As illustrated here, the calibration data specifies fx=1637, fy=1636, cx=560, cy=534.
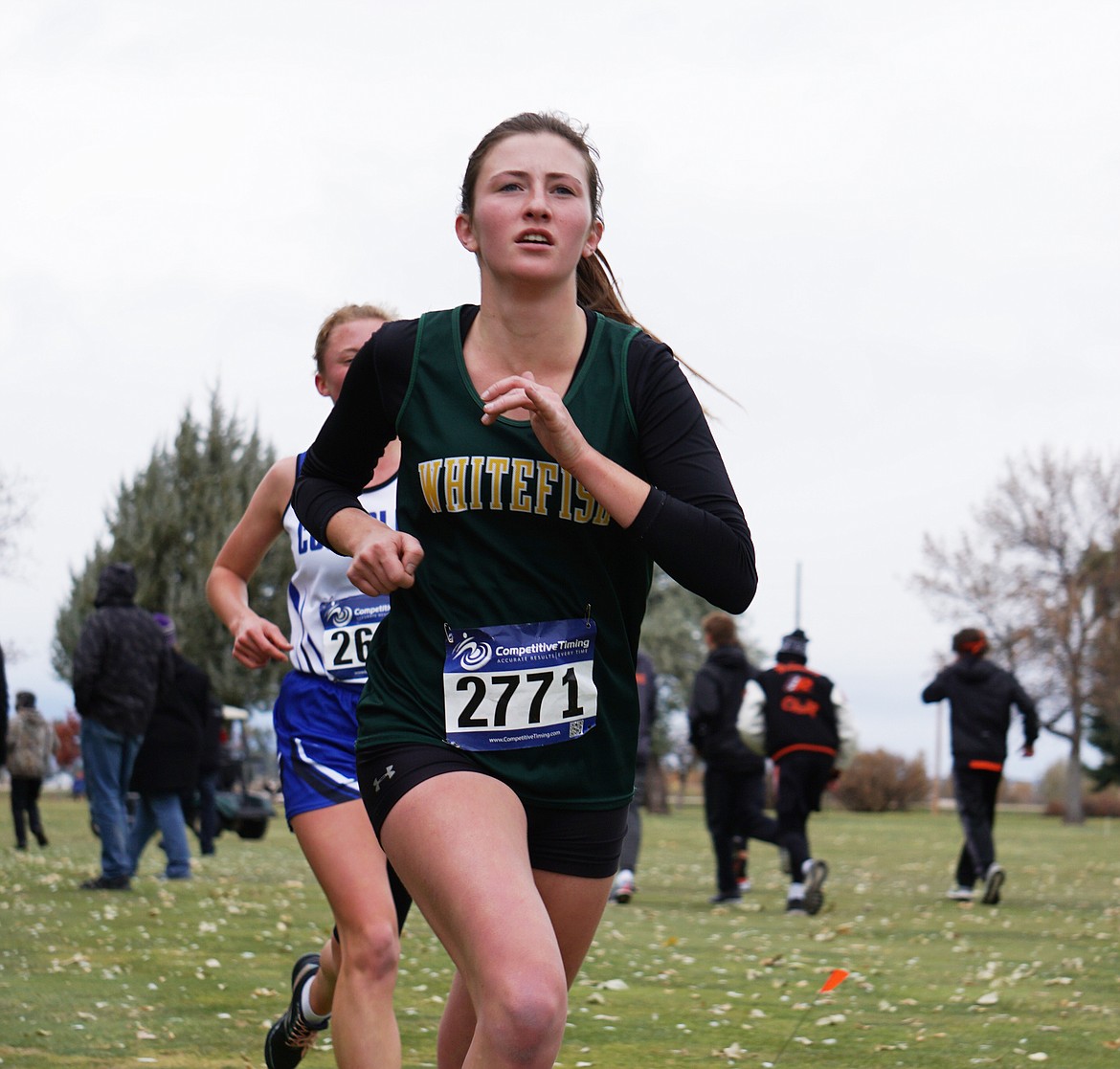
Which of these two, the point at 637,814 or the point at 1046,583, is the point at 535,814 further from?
A: the point at 1046,583

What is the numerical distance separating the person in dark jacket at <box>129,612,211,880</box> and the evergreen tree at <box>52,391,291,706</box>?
105 ft

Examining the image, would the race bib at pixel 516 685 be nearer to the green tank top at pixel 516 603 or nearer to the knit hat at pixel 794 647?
the green tank top at pixel 516 603

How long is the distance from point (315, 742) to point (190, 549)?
44.4m

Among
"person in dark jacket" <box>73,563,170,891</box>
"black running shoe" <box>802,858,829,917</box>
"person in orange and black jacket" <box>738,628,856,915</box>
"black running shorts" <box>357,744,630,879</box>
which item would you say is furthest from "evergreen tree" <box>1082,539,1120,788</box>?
"black running shorts" <box>357,744,630,879</box>

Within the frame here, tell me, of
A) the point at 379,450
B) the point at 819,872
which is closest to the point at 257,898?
the point at 819,872

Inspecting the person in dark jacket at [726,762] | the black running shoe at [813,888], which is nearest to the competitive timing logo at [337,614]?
the black running shoe at [813,888]

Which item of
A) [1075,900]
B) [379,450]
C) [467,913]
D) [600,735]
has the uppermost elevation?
[379,450]

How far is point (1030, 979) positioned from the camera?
799cm

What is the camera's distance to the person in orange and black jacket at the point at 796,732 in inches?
472

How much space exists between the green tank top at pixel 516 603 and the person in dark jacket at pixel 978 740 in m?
10.4

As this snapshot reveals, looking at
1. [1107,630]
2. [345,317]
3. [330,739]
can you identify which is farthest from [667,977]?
[1107,630]

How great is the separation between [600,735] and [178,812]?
1059cm

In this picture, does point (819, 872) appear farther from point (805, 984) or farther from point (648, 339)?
point (648, 339)

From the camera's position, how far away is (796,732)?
39.6 ft
